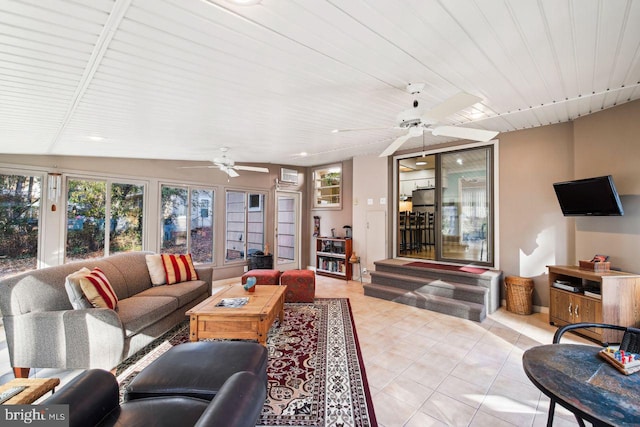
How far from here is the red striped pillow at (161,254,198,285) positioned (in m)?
3.86

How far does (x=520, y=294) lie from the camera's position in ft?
13.0

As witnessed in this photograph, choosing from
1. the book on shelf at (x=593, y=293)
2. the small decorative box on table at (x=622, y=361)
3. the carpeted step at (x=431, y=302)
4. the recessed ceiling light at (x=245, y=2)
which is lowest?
the carpeted step at (x=431, y=302)

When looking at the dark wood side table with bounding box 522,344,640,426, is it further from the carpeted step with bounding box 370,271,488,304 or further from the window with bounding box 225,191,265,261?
the window with bounding box 225,191,265,261

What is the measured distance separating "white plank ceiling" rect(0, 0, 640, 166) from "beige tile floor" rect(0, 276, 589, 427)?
8.33 ft

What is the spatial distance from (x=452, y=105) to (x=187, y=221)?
5.20 meters

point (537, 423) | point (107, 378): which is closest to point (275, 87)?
point (107, 378)

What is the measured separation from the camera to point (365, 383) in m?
2.30

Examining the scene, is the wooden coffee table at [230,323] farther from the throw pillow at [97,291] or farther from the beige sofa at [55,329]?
the throw pillow at [97,291]

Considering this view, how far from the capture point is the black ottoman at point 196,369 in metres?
1.55

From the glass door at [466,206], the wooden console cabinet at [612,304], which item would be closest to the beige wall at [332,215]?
the glass door at [466,206]

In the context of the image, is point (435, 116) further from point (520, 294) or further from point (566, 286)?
point (520, 294)

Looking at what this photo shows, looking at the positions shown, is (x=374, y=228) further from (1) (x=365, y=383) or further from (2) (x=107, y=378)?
(2) (x=107, y=378)

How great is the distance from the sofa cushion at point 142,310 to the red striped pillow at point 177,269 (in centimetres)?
65

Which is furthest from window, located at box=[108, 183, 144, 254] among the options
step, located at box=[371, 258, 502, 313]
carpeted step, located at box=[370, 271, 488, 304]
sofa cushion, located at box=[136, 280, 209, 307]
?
step, located at box=[371, 258, 502, 313]
